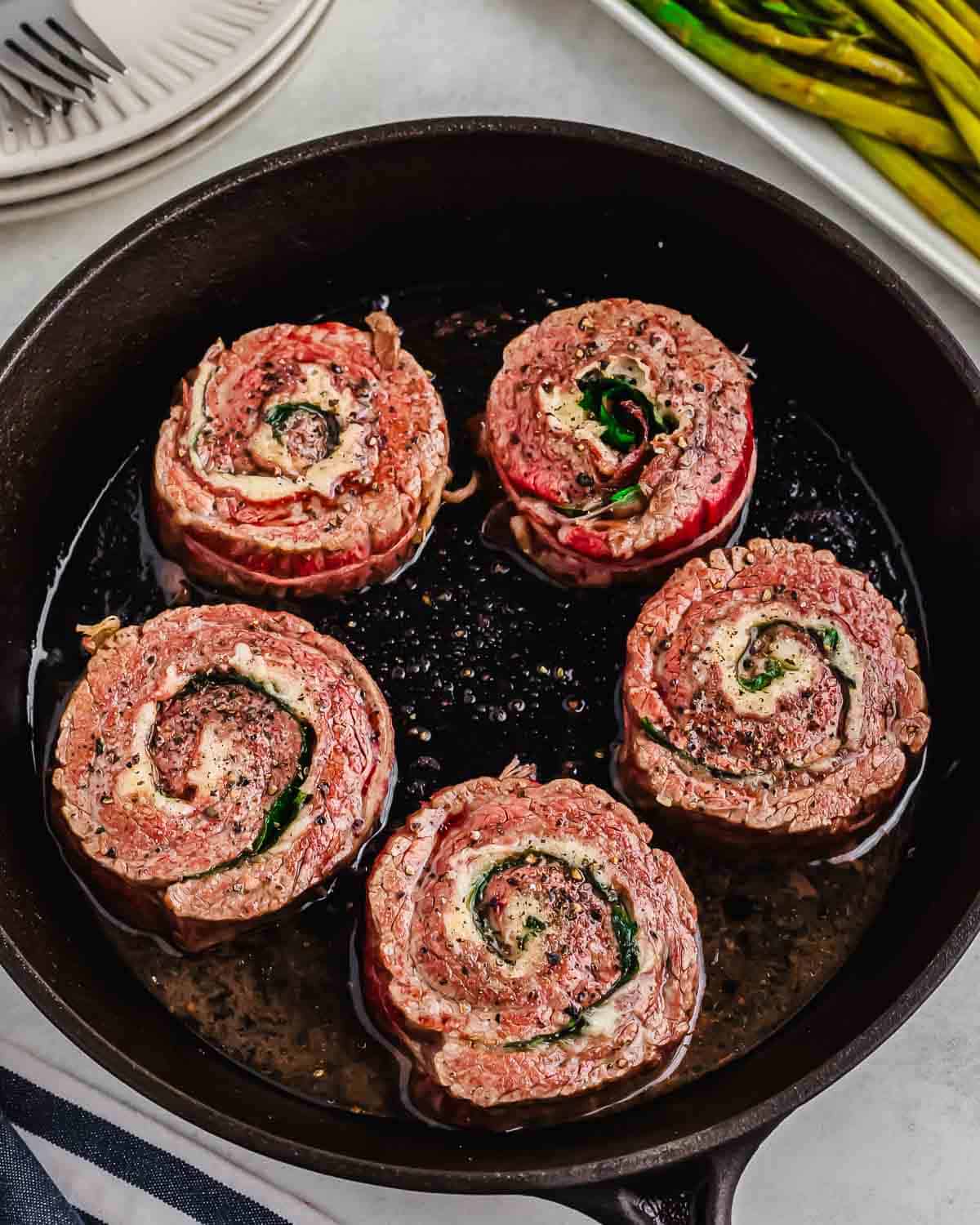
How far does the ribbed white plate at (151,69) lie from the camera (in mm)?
3035

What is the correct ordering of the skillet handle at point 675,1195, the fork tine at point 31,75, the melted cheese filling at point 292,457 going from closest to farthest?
the skillet handle at point 675,1195
the melted cheese filling at point 292,457
the fork tine at point 31,75

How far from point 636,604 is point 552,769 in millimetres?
370

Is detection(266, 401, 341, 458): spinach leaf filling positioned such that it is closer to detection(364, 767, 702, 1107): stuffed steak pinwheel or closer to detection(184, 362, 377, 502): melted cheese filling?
detection(184, 362, 377, 502): melted cheese filling

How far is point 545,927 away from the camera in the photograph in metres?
2.54

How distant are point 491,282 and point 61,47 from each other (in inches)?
39.2

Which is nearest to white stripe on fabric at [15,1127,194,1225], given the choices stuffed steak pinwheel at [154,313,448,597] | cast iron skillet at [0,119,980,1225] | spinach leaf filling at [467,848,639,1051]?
cast iron skillet at [0,119,980,1225]

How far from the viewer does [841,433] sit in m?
3.04

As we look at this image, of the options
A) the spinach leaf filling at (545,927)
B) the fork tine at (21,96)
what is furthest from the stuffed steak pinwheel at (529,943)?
the fork tine at (21,96)

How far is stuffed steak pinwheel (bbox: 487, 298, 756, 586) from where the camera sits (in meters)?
2.78

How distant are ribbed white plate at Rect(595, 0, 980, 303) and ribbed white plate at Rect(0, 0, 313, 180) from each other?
0.75 meters

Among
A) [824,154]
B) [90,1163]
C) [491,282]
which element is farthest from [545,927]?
[824,154]

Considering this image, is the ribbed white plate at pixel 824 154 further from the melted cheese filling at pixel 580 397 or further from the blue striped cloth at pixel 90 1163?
the blue striped cloth at pixel 90 1163

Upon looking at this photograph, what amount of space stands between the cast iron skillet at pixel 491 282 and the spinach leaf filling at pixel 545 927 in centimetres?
19

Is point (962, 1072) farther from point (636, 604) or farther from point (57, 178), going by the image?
point (57, 178)
